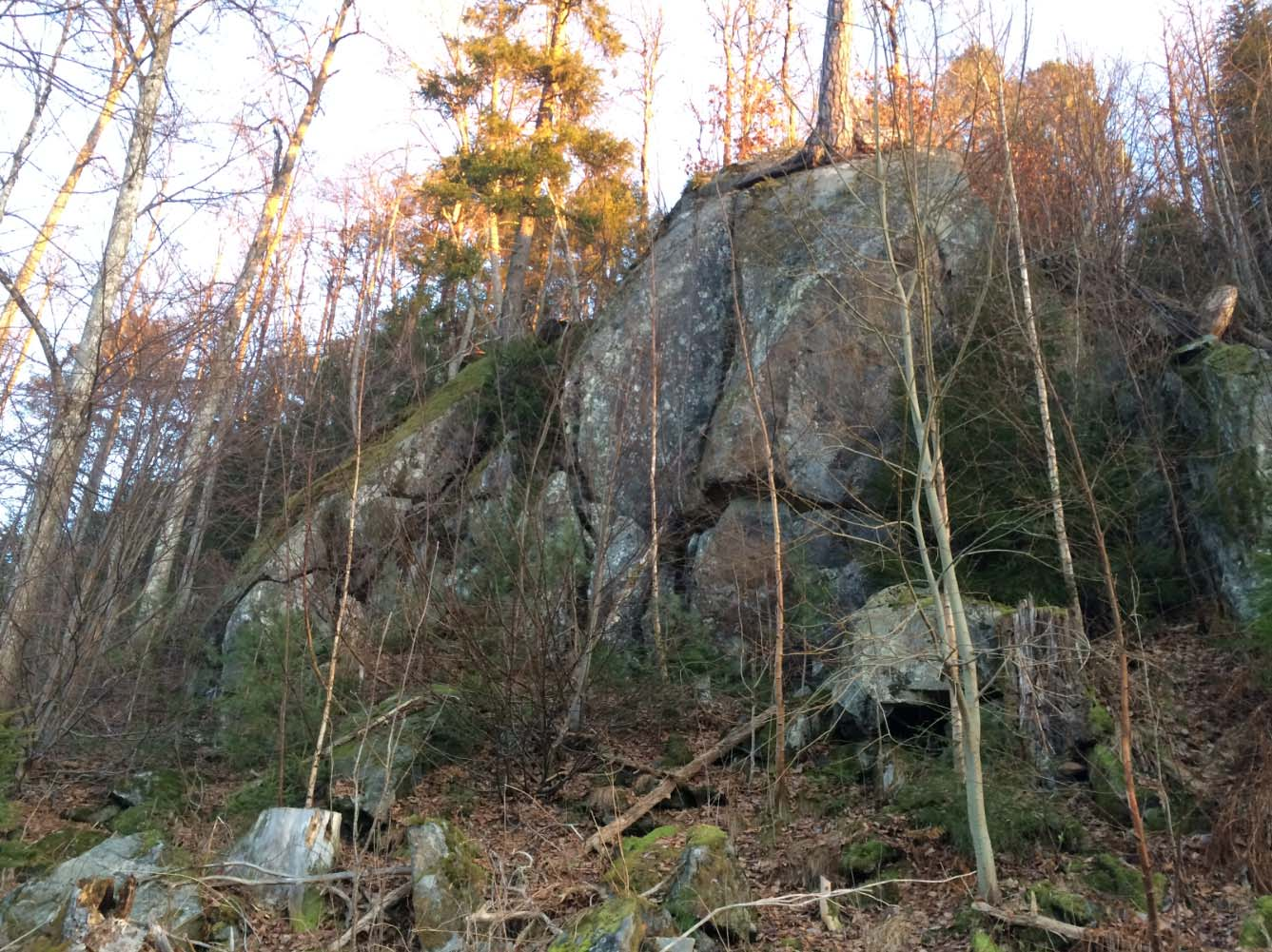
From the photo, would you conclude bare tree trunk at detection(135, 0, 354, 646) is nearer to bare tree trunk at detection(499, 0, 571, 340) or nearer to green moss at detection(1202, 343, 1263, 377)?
bare tree trunk at detection(499, 0, 571, 340)

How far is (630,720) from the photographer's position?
30.7ft

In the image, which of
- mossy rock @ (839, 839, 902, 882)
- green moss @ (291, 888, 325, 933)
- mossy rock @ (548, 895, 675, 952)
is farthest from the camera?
mossy rock @ (839, 839, 902, 882)

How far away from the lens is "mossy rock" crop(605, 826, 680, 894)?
6164 millimetres

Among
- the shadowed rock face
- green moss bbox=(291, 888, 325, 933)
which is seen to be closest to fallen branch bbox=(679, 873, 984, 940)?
green moss bbox=(291, 888, 325, 933)

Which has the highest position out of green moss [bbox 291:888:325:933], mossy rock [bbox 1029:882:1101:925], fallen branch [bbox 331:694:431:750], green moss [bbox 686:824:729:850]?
fallen branch [bbox 331:694:431:750]

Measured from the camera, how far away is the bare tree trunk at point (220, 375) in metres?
9.70

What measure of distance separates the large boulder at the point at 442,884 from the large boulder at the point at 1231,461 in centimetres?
706

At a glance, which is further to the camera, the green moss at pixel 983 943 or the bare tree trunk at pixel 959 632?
the bare tree trunk at pixel 959 632

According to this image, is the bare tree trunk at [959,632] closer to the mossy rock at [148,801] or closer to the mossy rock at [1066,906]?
the mossy rock at [1066,906]

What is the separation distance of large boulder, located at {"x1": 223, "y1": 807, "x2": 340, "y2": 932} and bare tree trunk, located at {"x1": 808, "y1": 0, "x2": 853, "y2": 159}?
404 inches

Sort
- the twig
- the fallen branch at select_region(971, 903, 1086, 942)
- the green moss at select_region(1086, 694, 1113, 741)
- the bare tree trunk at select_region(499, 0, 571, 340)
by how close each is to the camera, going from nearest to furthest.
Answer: the fallen branch at select_region(971, 903, 1086, 942)
the twig
the green moss at select_region(1086, 694, 1113, 741)
the bare tree trunk at select_region(499, 0, 571, 340)

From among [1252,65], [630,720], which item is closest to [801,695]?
[630,720]

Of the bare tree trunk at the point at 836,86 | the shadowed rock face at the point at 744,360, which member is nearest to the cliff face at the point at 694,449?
the shadowed rock face at the point at 744,360

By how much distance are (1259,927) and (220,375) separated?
9814 millimetres
